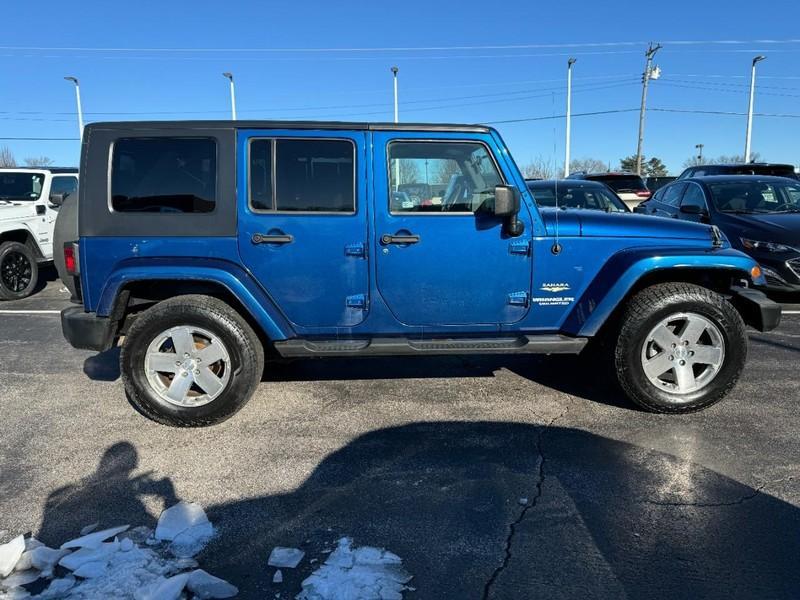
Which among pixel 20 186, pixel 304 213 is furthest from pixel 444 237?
pixel 20 186

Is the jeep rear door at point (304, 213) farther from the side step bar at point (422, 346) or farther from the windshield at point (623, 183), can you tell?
the windshield at point (623, 183)

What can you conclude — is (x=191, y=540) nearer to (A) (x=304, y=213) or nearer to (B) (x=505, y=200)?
(A) (x=304, y=213)

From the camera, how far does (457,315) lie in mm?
3949

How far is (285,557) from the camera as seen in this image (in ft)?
8.11

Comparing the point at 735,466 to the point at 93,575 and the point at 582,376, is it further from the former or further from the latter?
the point at 93,575

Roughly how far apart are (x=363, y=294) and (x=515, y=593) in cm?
212

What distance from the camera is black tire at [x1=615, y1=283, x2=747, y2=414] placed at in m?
3.87

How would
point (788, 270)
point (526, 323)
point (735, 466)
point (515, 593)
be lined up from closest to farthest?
point (515, 593)
point (735, 466)
point (526, 323)
point (788, 270)

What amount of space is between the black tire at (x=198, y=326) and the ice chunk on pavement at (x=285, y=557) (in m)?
1.48

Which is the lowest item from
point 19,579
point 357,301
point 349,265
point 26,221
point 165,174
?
point 19,579

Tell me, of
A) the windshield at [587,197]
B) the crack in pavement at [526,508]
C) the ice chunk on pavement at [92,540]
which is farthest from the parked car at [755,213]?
the ice chunk on pavement at [92,540]

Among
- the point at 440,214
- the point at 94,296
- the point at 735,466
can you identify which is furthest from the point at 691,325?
the point at 94,296

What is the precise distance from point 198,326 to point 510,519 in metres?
2.29

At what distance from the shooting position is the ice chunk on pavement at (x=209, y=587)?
7.34 ft
